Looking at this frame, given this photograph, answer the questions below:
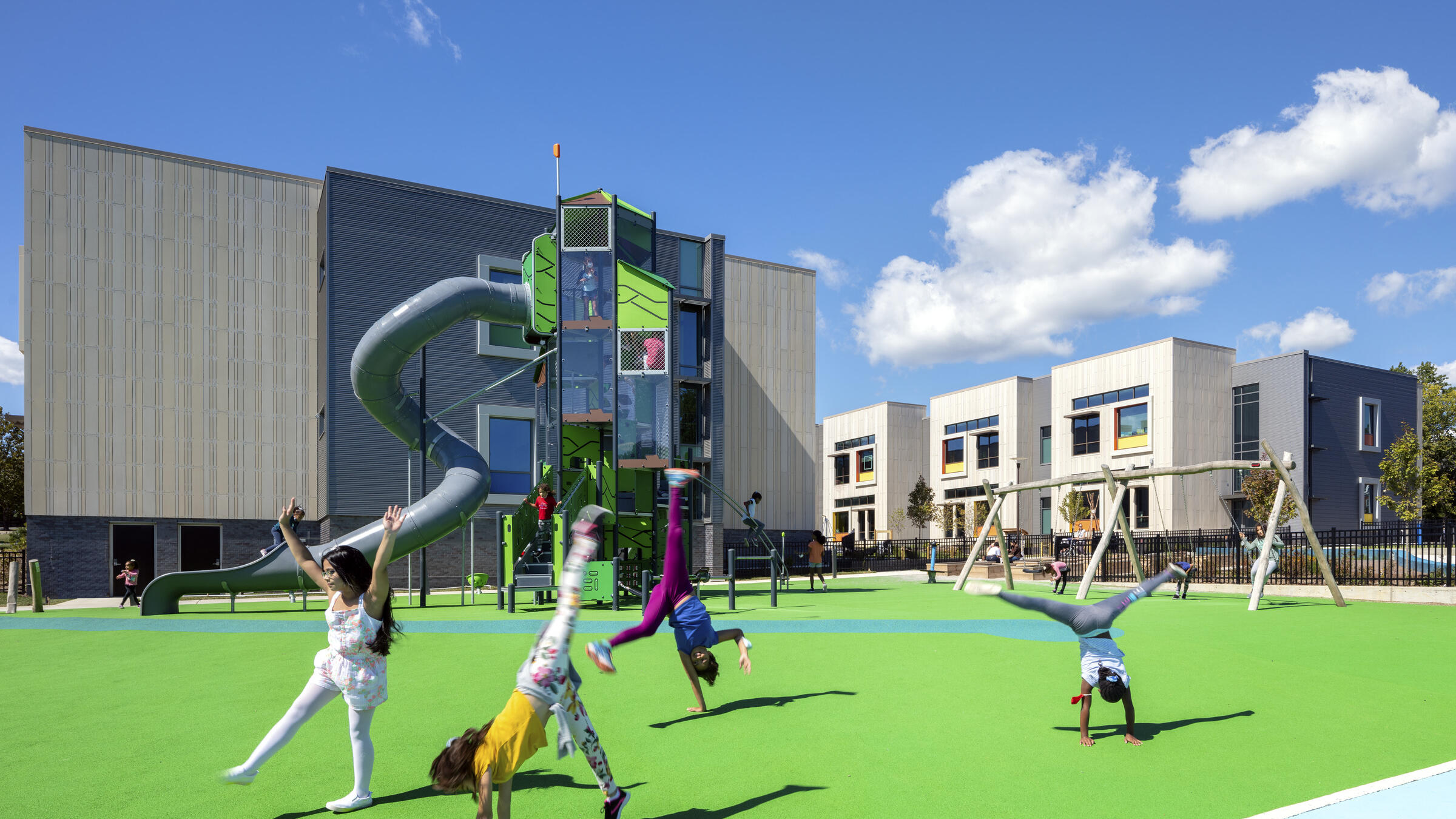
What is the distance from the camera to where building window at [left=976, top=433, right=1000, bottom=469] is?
5791 centimetres

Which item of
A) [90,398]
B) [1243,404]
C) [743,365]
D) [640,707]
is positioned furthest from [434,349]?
[1243,404]

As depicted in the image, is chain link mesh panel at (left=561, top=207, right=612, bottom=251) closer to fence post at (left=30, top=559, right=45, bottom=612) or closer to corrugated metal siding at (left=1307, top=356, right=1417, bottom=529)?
fence post at (left=30, top=559, right=45, bottom=612)

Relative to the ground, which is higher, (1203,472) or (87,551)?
(1203,472)

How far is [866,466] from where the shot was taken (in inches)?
2707

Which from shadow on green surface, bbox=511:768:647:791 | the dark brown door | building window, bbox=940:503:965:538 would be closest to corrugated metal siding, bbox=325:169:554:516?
the dark brown door

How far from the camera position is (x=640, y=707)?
796 centimetres

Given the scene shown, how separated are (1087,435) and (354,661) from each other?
170 feet

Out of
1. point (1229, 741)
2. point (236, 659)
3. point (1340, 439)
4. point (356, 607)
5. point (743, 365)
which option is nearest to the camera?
point (356, 607)

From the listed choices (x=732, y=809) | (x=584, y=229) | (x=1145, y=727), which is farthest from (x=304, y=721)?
(x=584, y=229)

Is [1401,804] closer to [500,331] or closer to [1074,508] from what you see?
[500,331]

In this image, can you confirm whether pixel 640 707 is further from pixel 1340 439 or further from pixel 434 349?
pixel 1340 439

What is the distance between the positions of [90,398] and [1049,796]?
1265 inches

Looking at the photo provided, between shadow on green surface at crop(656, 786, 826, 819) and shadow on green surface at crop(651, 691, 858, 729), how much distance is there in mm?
1972

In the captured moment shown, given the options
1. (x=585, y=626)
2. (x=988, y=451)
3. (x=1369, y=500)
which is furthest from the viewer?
(x=988, y=451)
